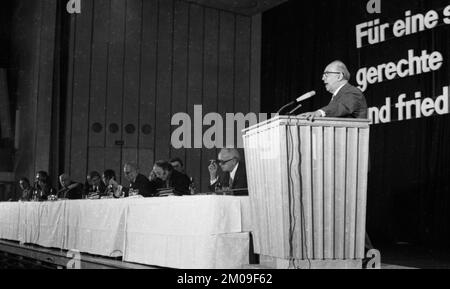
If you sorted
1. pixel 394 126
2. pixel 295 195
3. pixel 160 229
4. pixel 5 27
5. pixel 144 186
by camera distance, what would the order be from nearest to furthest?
pixel 295 195
pixel 160 229
pixel 144 186
pixel 394 126
pixel 5 27

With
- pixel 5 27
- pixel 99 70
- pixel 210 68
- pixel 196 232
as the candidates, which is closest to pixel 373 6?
pixel 210 68

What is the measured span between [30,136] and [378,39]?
6.00 metres

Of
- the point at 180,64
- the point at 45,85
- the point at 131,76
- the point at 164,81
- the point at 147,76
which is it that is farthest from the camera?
the point at 180,64

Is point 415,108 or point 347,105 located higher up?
point 415,108

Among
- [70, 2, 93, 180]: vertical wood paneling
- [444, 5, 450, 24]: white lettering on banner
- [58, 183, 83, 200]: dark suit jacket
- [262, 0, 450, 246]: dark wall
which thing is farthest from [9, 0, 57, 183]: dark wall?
[444, 5, 450, 24]: white lettering on banner

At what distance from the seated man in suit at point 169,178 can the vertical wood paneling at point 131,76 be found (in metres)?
4.49

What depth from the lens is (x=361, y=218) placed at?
8.84 ft

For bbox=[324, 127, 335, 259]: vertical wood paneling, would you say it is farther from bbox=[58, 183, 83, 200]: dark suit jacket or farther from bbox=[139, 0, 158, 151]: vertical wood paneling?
bbox=[139, 0, 158, 151]: vertical wood paneling

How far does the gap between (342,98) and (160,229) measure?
1416 millimetres

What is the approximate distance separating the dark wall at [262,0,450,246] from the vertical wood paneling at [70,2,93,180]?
141 inches

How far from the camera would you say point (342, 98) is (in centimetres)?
300

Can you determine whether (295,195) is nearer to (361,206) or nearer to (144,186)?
(361,206)

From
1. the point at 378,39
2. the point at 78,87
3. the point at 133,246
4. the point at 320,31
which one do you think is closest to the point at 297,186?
the point at 133,246

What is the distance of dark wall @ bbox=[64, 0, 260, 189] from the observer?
10031mm
